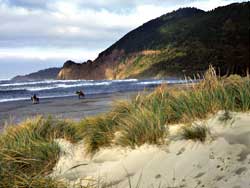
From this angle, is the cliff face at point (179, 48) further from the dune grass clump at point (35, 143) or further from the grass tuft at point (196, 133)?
the grass tuft at point (196, 133)

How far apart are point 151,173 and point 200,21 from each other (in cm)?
10791

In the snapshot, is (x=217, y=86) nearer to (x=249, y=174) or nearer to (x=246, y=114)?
(x=246, y=114)

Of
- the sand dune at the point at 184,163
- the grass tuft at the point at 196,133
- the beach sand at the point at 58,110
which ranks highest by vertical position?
the grass tuft at the point at 196,133

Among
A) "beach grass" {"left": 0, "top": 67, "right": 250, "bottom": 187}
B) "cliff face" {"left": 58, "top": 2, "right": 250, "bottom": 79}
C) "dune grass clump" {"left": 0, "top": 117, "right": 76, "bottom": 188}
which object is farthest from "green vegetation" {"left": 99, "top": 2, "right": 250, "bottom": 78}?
"beach grass" {"left": 0, "top": 67, "right": 250, "bottom": 187}

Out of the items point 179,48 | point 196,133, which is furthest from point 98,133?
point 179,48

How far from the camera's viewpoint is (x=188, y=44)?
99.3 m

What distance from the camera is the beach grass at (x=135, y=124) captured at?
6.44m

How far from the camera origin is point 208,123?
625 centimetres

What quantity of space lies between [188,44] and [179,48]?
2.12 metres

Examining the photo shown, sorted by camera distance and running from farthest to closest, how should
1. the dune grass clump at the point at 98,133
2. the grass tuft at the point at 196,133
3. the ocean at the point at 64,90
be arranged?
the ocean at the point at 64,90 → the dune grass clump at the point at 98,133 → the grass tuft at the point at 196,133

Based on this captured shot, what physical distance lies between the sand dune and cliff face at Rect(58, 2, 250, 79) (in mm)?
51593

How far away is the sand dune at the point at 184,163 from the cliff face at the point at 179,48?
51.6 m

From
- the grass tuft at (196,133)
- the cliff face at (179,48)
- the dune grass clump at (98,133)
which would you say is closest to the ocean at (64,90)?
the cliff face at (179,48)

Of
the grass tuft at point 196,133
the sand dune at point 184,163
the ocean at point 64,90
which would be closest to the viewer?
the sand dune at point 184,163
